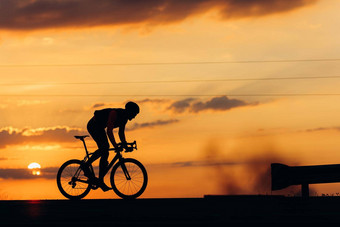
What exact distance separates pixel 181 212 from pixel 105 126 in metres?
4.12

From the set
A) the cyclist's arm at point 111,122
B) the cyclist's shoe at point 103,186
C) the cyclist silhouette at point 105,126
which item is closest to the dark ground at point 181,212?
the cyclist's shoe at point 103,186

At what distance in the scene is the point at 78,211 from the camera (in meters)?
11.5

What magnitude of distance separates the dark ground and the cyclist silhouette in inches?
36.2

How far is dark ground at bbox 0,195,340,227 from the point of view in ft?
31.6

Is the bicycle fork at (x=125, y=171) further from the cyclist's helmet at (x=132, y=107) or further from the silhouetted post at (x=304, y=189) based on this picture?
the silhouetted post at (x=304, y=189)

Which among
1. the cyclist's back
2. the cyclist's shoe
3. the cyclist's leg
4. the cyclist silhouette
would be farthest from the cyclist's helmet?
the cyclist's shoe

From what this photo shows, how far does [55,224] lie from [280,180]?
7080 millimetres

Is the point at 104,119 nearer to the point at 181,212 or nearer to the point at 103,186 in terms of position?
the point at 103,186

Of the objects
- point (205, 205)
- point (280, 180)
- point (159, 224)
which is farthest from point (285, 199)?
point (159, 224)

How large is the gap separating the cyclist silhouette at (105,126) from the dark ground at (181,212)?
36.2 inches

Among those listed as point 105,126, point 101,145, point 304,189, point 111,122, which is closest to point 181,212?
point 111,122

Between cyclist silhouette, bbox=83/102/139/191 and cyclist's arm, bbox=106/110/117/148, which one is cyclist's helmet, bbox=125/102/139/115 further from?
cyclist's arm, bbox=106/110/117/148

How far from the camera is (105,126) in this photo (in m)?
14.5

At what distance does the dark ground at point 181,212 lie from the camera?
962cm
